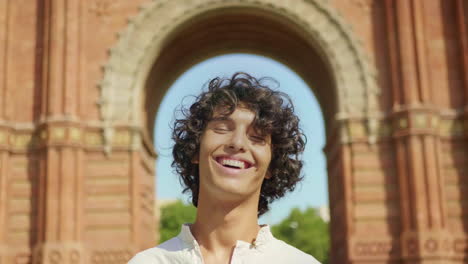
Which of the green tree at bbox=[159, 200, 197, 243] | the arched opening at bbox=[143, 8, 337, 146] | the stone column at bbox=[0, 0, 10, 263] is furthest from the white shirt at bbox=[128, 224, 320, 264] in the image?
the green tree at bbox=[159, 200, 197, 243]

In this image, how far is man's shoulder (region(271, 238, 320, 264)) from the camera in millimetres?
2904

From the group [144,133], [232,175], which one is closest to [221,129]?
[232,175]

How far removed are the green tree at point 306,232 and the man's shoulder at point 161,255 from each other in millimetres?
73014

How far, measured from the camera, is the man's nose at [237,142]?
2889mm

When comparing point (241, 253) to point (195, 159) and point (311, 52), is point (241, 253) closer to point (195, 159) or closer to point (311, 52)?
point (195, 159)

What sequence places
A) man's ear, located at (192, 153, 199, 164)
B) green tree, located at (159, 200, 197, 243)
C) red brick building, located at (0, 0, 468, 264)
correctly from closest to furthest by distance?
1. man's ear, located at (192, 153, 199, 164)
2. red brick building, located at (0, 0, 468, 264)
3. green tree, located at (159, 200, 197, 243)

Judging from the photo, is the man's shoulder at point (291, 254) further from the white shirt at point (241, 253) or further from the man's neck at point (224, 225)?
the man's neck at point (224, 225)

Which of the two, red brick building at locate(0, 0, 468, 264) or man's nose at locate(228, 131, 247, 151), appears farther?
red brick building at locate(0, 0, 468, 264)

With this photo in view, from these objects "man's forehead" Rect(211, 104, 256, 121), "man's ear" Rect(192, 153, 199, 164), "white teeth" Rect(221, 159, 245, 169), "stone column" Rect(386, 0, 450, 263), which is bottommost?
"white teeth" Rect(221, 159, 245, 169)

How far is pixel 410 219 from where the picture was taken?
18344mm

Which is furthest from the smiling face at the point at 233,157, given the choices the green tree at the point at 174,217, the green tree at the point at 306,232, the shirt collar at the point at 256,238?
the green tree at the point at 306,232

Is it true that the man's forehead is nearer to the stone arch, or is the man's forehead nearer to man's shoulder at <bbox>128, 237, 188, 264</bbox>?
man's shoulder at <bbox>128, 237, 188, 264</bbox>

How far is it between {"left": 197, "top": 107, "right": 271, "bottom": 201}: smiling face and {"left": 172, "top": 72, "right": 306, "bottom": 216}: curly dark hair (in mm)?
39

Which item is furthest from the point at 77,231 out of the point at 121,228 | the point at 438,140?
the point at 438,140
